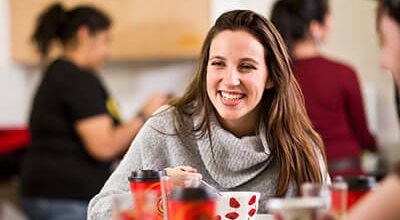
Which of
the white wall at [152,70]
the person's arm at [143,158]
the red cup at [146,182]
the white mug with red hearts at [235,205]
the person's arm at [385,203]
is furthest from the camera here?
the white wall at [152,70]

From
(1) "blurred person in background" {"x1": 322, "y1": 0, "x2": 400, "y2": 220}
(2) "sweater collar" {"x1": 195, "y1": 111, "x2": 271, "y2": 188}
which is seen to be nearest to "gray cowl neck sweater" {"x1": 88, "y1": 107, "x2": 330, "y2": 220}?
(2) "sweater collar" {"x1": 195, "y1": 111, "x2": 271, "y2": 188}

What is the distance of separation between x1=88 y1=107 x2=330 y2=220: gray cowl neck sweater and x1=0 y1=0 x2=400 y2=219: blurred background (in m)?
1.72

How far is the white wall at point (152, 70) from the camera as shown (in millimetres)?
3900

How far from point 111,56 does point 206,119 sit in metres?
1.92

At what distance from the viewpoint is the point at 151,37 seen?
3650mm

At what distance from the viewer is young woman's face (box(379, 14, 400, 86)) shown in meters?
1.14

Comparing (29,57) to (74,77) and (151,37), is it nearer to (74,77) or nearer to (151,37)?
(151,37)

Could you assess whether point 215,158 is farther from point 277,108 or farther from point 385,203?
point 385,203

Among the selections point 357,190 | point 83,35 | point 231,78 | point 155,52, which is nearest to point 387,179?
point 357,190

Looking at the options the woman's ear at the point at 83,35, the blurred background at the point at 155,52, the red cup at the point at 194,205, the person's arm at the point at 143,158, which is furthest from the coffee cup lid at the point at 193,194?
the blurred background at the point at 155,52

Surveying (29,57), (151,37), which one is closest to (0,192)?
(29,57)

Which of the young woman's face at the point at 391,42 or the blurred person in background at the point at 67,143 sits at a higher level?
the young woman's face at the point at 391,42

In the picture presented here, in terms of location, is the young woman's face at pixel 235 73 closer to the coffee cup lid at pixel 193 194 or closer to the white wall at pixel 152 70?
the coffee cup lid at pixel 193 194

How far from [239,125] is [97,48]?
4.46 feet
